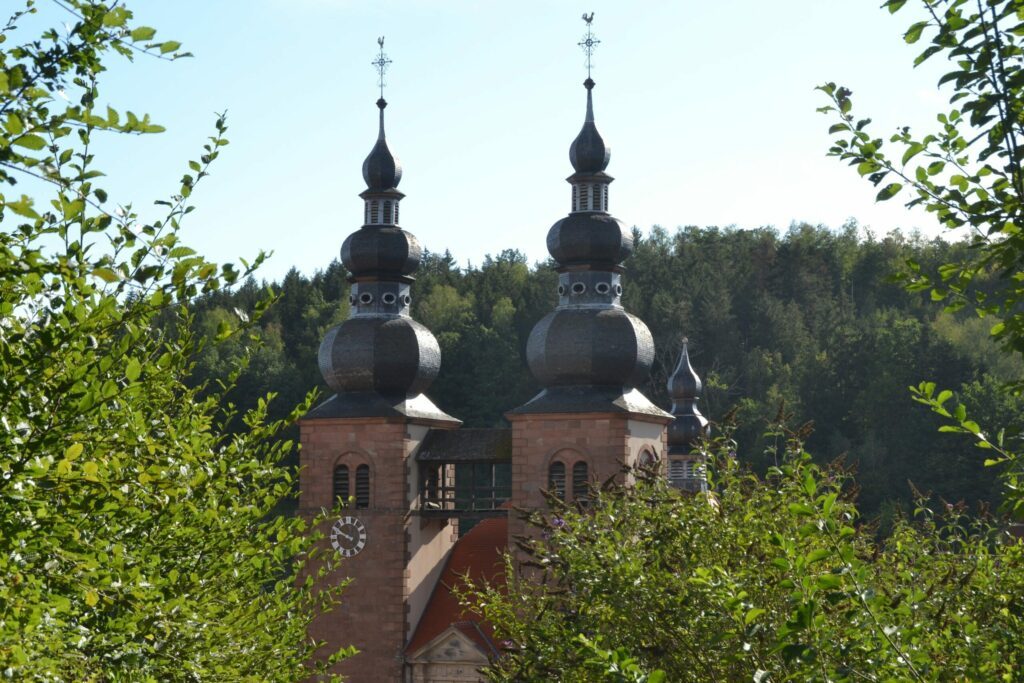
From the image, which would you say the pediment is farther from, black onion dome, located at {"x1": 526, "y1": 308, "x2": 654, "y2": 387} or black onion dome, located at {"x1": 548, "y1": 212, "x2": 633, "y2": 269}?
black onion dome, located at {"x1": 548, "y1": 212, "x2": 633, "y2": 269}

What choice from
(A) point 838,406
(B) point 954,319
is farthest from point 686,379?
(B) point 954,319

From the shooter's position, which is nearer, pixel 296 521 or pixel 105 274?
pixel 105 274

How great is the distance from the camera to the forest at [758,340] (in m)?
63.6

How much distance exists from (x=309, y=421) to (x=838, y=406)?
3982 cm

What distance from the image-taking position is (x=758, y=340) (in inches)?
3349

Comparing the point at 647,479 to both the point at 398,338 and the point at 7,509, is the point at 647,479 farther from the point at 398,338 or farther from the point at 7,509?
the point at 398,338

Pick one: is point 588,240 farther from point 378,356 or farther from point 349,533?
point 349,533

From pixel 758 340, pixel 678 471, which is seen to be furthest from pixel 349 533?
pixel 758 340

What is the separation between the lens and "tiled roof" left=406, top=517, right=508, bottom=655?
3556cm

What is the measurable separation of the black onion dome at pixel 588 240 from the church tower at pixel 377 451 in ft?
14.3

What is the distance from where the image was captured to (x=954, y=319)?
78.1 m

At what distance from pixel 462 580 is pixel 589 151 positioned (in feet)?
36.6

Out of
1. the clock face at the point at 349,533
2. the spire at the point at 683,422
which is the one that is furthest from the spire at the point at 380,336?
the spire at the point at 683,422

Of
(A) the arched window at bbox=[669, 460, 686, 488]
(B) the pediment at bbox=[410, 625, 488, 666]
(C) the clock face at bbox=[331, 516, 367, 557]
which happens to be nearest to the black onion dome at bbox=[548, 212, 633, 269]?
(C) the clock face at bbox=[331, 516, 367, 557]
